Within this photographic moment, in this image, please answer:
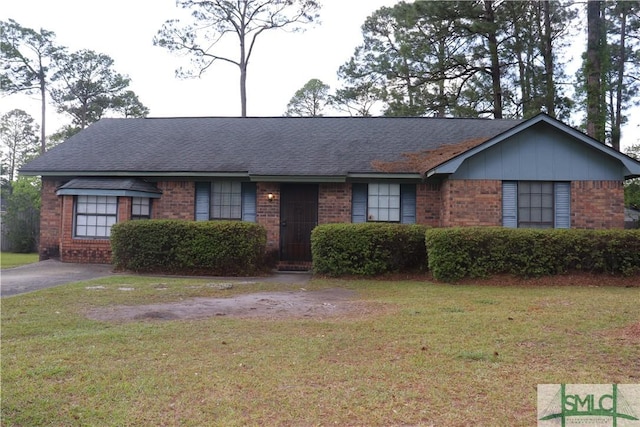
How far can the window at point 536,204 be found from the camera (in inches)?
489

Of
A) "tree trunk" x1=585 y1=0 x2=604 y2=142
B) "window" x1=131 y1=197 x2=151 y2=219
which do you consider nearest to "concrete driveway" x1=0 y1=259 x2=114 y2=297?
"window" x1=131 y1=197 x2=151 y2=219

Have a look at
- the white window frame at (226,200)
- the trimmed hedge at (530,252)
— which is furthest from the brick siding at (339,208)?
the trimmed hedge at (530,252)

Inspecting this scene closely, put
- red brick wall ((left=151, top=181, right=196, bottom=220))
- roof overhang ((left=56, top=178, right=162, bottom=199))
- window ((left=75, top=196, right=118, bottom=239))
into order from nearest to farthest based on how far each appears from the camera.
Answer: roof overhang ((left=56, top=178, right=162, bottom=199))
window ((left=75, top=196, right=118, bottom=239))
red brick wall ((left=151, top=181, right=196, bottom=220))

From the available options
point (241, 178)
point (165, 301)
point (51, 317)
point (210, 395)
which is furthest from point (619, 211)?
point (51, 317)

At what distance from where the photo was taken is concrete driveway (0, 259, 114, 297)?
9.30 meters

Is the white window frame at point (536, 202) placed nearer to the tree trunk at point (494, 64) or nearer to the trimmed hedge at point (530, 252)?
the trimmed hedge at point (530, 252)

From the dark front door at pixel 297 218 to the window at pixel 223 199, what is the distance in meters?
1.12

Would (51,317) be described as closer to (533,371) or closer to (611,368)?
(533,371)

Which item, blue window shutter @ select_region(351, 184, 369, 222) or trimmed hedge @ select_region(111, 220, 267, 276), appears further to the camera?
blue window shutter @ select_region(351, 184, 369, 222)

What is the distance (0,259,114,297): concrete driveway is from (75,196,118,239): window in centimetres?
106

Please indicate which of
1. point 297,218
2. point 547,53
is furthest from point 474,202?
point 547,53

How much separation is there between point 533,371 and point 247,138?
45.6 feet

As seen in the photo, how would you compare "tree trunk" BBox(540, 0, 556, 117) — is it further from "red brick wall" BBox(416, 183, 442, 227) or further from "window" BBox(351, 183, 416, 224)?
"window" BBox(351, 183, 416, 224)

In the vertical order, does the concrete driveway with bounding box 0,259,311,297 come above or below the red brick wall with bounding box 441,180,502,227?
below
